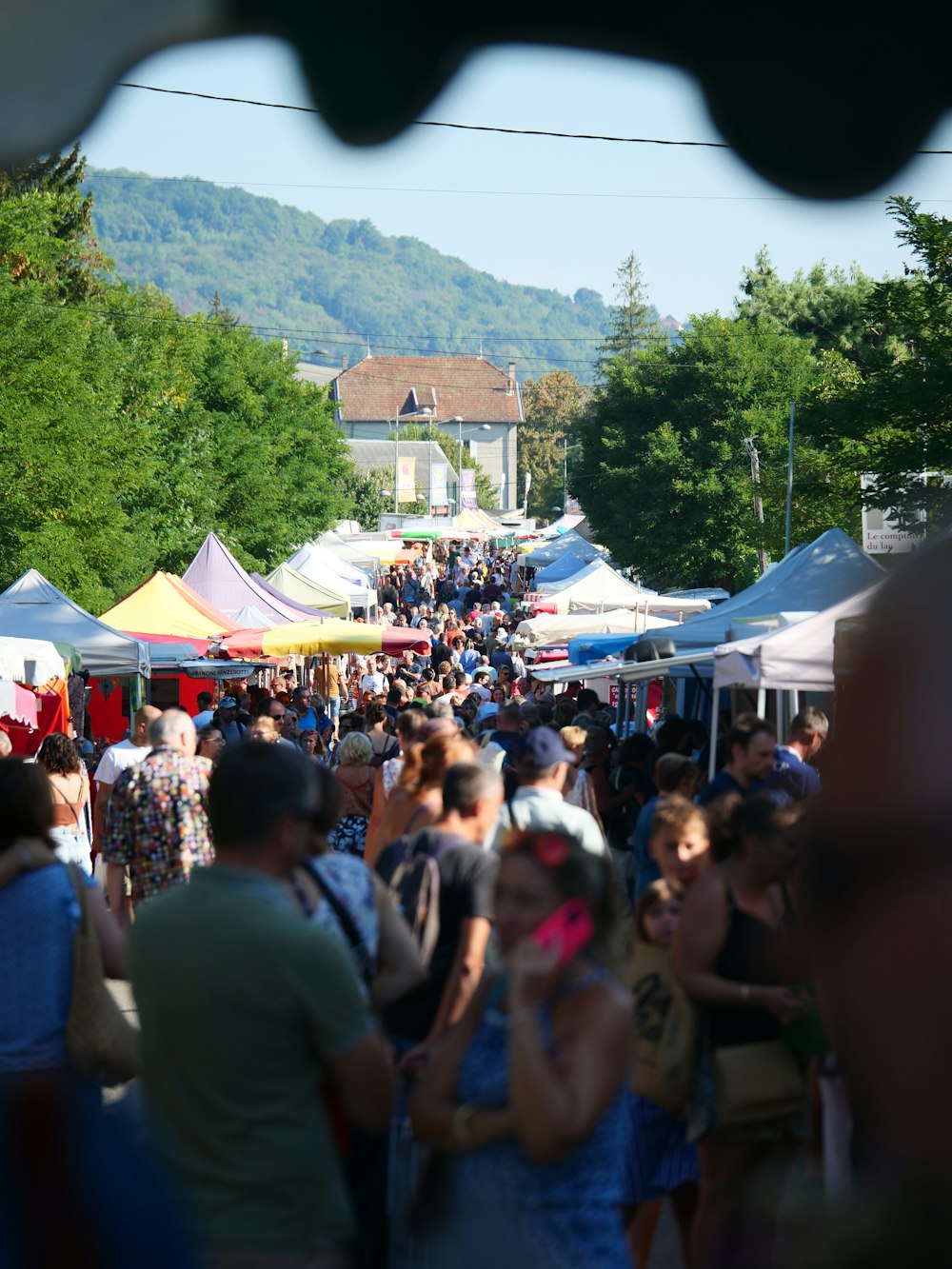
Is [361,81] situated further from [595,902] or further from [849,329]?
[595,902]

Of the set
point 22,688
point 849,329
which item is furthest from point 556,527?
point 849,329

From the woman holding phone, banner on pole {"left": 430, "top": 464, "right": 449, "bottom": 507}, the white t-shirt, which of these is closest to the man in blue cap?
the woman holding phone

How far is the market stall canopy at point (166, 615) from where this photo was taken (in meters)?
17.6

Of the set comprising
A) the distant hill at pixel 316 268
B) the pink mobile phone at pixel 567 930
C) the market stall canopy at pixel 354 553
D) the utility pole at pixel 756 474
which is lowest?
the pink mobile phone at pixel 567 930

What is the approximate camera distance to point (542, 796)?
5637 mm

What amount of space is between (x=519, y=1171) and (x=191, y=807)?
11.8ft

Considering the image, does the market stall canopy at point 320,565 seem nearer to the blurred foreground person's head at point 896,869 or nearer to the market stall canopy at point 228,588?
the market stall canopy at point 228,588

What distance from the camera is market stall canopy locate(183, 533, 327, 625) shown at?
69.3 ft

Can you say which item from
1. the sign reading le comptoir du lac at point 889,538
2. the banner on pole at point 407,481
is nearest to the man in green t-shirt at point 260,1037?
the sign reading le comptoir du lac at point 889,538

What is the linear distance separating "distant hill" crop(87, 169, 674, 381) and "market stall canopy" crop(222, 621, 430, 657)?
46.7ft

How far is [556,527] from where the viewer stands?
57688mm

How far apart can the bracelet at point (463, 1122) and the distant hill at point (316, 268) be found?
4.31 ft

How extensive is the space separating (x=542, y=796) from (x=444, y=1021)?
215 cm

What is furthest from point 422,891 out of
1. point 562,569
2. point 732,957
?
point 562,569
